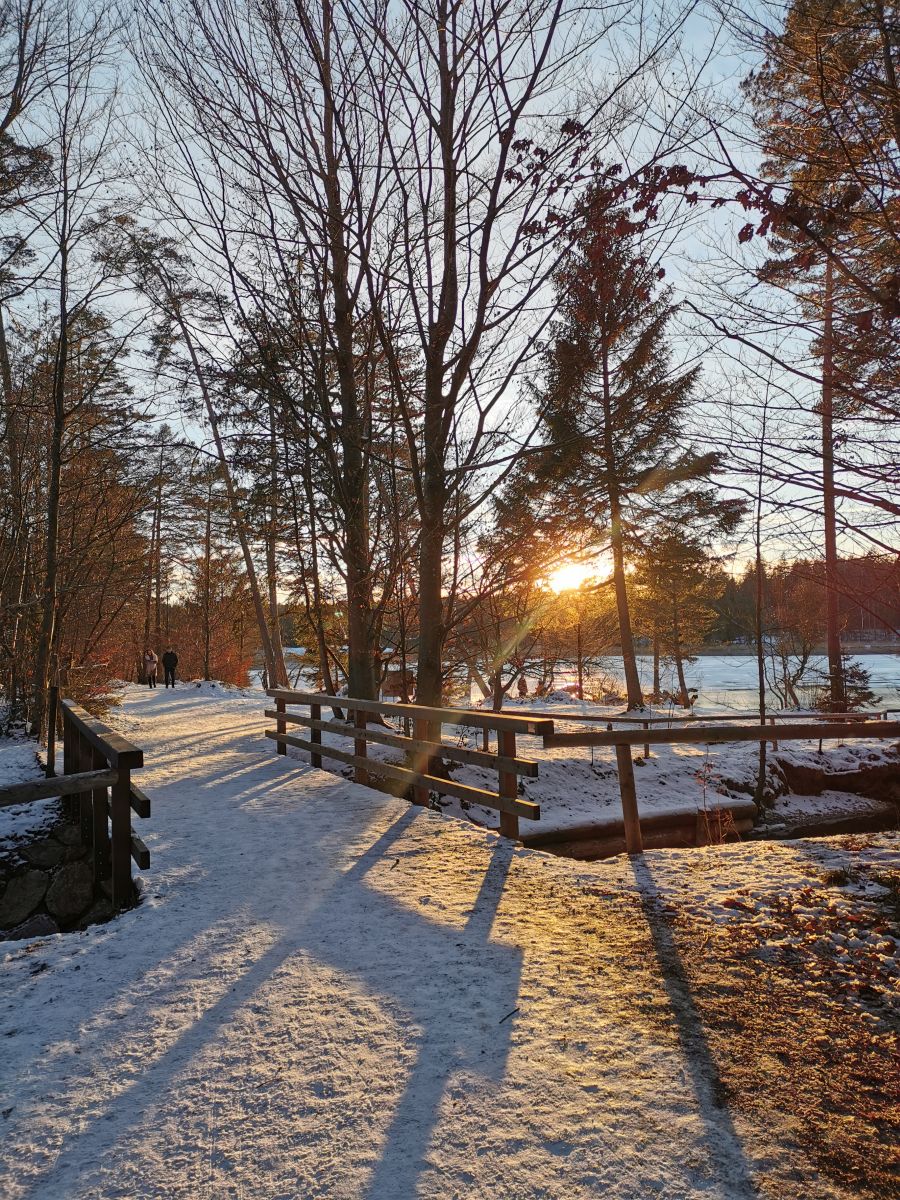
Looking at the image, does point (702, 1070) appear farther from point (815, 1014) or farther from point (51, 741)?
point (51, 741)

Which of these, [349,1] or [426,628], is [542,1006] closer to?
[426,628]

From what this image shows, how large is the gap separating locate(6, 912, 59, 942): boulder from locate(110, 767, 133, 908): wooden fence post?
1532 millimetres

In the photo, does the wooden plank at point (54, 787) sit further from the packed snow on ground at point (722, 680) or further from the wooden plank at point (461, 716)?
the packed snow on ground at point (722, 680)

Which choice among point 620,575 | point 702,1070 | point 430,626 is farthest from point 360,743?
point 620,575

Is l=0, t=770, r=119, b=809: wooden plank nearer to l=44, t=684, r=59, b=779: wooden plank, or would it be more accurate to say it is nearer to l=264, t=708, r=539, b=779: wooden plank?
l=264, t=708, r=539, b=779: wooden plank

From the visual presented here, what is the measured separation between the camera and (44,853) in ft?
22.7

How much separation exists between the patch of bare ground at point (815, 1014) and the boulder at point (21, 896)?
5447mm

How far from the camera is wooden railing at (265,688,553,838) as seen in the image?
577cm

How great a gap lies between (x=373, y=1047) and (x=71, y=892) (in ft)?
13.7

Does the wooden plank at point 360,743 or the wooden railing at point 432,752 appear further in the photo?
the wooden plank at point 360,743

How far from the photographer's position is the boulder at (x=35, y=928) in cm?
580

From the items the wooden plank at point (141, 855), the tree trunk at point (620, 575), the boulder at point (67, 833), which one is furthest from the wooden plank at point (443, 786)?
the tree trunk at point (620, 575)

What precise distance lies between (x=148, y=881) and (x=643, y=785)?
31.7 ft

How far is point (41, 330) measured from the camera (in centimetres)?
1380
